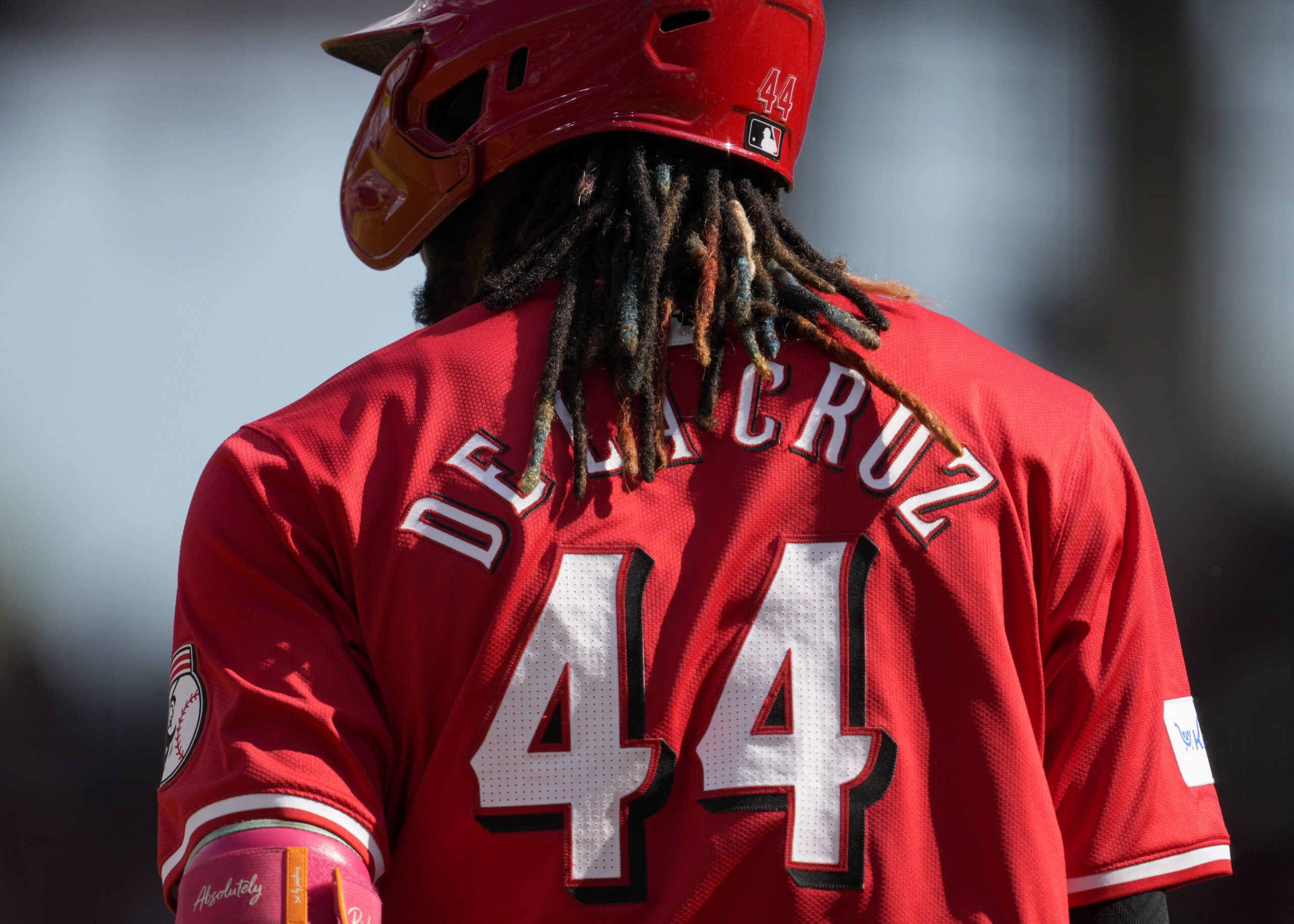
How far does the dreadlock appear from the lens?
1.45 m

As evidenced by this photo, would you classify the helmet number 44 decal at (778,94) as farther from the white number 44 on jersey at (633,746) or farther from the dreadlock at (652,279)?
the white number 44 on jersey at (633,746)

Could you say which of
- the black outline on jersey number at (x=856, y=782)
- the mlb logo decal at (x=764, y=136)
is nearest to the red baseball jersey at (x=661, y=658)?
the black outline on jersey number at (x=856, y=782)

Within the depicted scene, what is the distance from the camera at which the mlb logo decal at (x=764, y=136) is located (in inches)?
68.5

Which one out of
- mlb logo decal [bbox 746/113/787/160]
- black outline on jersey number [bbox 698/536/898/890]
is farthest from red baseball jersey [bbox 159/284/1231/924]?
mlb logo decal [bbox 746/113/787/160]

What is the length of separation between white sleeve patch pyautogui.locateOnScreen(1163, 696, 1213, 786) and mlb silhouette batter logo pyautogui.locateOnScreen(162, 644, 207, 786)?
108 cm

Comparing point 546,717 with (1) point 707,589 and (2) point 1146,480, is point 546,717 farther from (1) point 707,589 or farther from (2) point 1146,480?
(2) point 1146,480

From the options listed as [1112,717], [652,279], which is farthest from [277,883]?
[1112,717]

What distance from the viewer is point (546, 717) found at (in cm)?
134

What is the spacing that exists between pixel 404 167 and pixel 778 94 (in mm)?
590

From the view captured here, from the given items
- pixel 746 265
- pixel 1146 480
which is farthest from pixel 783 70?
pixel 1146 480

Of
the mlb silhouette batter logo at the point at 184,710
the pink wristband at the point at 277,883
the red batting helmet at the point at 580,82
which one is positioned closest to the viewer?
the pink wristband at the point at 277,883

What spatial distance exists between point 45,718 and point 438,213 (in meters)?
5.36

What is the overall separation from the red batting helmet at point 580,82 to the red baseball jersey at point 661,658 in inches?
16.5

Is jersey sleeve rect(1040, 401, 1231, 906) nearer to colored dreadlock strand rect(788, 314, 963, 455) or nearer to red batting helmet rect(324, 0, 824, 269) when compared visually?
colored dreadlock strand rect(788, 314, 963, 455)
